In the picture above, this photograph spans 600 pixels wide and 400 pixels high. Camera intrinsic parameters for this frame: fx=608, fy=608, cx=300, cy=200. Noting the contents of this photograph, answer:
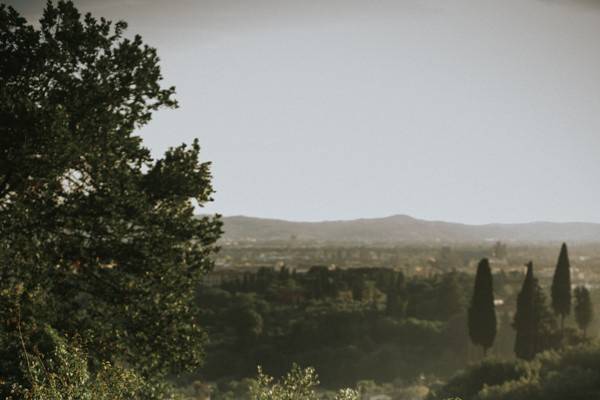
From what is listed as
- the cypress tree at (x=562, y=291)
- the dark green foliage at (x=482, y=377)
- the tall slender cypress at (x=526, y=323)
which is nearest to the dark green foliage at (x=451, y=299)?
the cypress tree at (x=562, y=291)

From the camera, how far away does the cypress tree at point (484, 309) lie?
1474 inches

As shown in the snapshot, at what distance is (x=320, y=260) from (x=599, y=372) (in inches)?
2110

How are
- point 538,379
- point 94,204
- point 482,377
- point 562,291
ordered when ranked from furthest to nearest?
point 562,291 → point 482,377 → point 538,379 → point 94,204

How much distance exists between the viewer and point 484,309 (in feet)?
124

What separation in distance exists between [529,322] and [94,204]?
107 feet

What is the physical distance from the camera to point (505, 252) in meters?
71.6

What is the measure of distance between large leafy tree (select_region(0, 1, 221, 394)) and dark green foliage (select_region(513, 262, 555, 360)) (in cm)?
2981

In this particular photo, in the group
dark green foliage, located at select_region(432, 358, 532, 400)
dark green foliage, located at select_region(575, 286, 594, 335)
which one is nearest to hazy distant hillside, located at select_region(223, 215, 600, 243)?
dark green foliage, located at select_region(575, 286, 594, 335)

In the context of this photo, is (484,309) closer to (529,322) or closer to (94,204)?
(529,322)

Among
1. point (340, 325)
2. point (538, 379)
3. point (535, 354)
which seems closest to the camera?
point (538, 379)

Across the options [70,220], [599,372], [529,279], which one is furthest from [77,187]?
[529,279]

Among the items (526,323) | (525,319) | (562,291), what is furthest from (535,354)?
(562,291)

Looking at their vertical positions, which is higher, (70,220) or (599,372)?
(70,220)

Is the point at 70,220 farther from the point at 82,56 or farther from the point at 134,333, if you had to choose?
the point at 82,56
